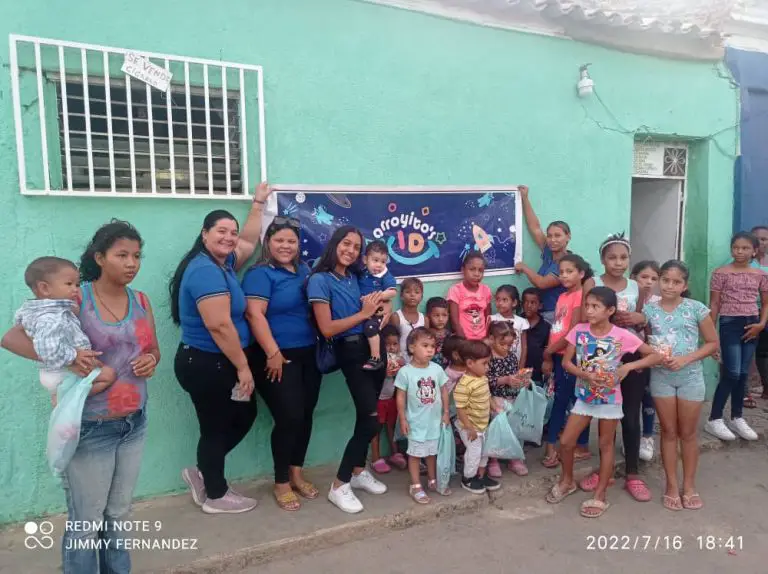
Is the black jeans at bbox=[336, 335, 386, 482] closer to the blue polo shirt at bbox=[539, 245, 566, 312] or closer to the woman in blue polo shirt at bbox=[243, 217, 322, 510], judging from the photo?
the woman in blue polo shirt at bbox=[243, 217, 322, 510]

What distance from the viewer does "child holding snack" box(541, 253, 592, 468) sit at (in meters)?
3.88

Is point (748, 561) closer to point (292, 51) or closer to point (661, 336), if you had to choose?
point (661, 336)

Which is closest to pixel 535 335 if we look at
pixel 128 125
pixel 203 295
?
pixel 203 295

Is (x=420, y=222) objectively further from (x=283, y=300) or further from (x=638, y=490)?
(x=638, y=490)

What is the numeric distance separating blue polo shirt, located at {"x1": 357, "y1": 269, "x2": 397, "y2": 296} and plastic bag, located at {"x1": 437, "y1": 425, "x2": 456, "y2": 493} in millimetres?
989

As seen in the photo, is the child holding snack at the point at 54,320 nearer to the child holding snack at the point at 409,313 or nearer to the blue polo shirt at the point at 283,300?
the blue polo shirt at the point at 283,300

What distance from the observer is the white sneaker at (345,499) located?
343 centimetres

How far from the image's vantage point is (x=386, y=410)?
13.2 ft

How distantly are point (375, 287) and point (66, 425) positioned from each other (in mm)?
1933

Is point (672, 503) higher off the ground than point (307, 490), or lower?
lower

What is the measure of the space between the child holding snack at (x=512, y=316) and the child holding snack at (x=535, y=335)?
56 mm

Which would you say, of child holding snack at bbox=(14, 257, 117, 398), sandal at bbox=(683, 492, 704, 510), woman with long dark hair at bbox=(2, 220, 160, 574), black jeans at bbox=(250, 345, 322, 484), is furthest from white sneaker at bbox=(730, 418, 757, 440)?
child holding snack at bbox=(14, 257, 117, 398)

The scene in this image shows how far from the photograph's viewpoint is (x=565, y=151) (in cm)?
486

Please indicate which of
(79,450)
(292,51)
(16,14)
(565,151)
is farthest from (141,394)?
(565,151)
